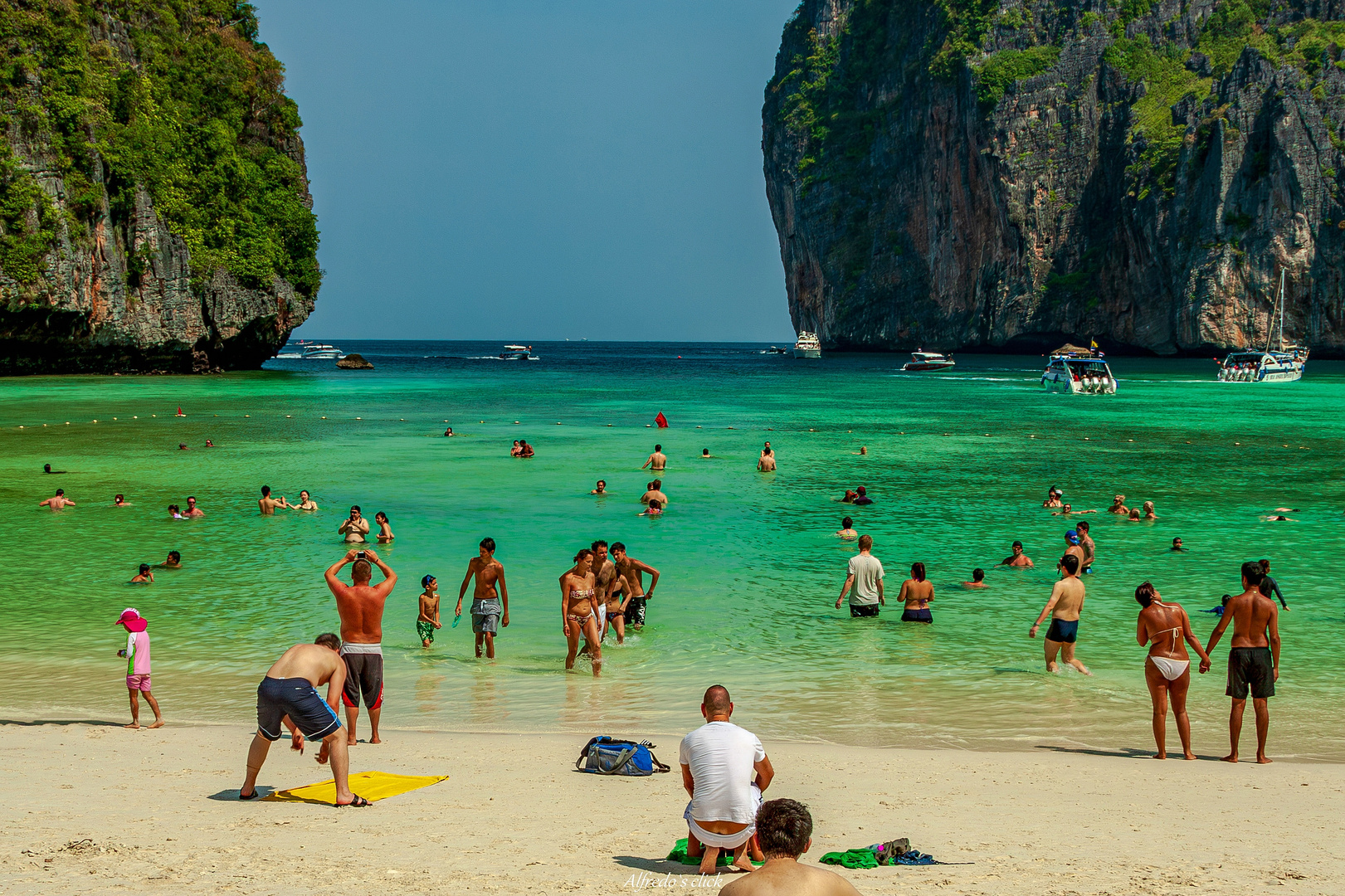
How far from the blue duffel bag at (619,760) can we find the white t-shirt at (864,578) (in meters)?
7.15

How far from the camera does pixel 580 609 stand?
13.5 metres

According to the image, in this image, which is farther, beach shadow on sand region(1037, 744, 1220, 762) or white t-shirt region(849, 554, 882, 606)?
white t-shirt region(849, 554, 882, 606)

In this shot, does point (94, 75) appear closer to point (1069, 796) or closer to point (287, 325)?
point (287, 325)

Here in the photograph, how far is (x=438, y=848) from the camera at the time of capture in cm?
744

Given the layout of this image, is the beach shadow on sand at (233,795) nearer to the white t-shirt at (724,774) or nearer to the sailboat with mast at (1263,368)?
the white t-shirt at (724,774)

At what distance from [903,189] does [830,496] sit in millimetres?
126367

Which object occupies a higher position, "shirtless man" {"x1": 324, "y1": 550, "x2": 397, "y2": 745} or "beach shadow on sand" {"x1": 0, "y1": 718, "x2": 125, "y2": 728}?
"shirtless man" {"x1": 324, "y1": 550, "x2": 397, "y2": 745}

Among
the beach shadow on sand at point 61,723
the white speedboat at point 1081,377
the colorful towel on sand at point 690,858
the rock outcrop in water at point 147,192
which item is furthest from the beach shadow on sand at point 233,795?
the white speedboat at point 1081,377

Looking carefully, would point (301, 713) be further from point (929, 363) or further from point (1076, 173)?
point (1076, 173)

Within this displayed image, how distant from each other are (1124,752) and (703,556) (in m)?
11.3

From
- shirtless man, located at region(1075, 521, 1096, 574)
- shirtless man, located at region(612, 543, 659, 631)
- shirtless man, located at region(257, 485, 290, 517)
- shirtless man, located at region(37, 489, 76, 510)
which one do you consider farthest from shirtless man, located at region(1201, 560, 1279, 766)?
shirtless man, located at region(37, 489, 76, 510)

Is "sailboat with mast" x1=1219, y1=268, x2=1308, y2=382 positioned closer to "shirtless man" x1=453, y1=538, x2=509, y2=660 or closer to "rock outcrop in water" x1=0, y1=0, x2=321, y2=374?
"rock outcrop in water" x1=0, y1=0, x2=321, y2=374

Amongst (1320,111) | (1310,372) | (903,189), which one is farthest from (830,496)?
(903,189)

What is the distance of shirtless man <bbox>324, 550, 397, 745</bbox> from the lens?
10.2 metres
